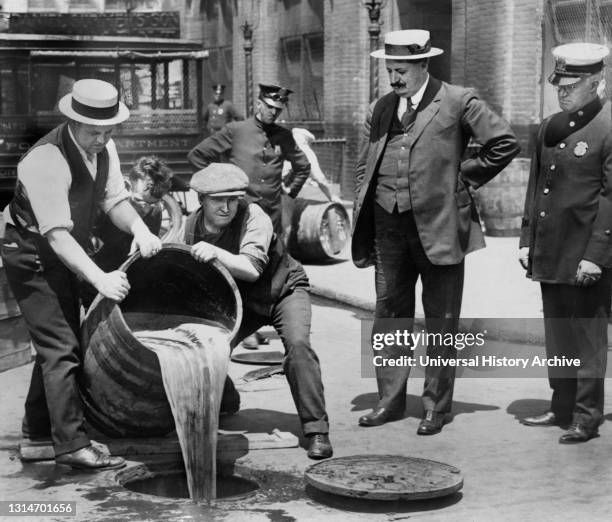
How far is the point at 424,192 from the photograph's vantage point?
265 inches

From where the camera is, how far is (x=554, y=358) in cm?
689

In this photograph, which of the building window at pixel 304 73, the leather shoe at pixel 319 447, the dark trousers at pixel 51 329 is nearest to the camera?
the dark trousers at pixel 51 329

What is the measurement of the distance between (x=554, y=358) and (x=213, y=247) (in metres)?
2.08

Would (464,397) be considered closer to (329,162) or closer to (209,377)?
(209,377)

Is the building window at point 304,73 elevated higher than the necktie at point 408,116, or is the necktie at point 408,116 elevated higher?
the necktie at point 408,116

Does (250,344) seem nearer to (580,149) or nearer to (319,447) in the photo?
(319,447)

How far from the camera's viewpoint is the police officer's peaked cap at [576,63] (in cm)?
646

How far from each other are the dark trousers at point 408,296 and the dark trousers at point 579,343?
55cm

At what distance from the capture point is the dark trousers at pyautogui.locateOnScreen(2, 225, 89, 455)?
19.8 ft

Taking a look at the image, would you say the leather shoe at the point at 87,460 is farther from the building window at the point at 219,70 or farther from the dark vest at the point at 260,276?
the building window at the point at 219,70

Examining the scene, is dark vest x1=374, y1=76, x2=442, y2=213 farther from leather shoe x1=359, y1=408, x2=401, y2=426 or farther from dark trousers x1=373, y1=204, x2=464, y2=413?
leather shoe x1=359, y1=408, x2=401, y2=426

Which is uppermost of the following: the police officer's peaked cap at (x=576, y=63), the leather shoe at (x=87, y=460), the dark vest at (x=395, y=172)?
the police officer's peaked cap at (x=576, y=63)

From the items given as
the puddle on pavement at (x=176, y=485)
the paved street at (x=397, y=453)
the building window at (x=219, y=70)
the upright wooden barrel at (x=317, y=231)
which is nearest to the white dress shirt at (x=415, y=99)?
the paved street at (x=397, y=453)

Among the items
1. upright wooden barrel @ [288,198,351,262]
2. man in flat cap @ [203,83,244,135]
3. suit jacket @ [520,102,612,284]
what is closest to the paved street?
suit jacket @ [520,102,612,284]
